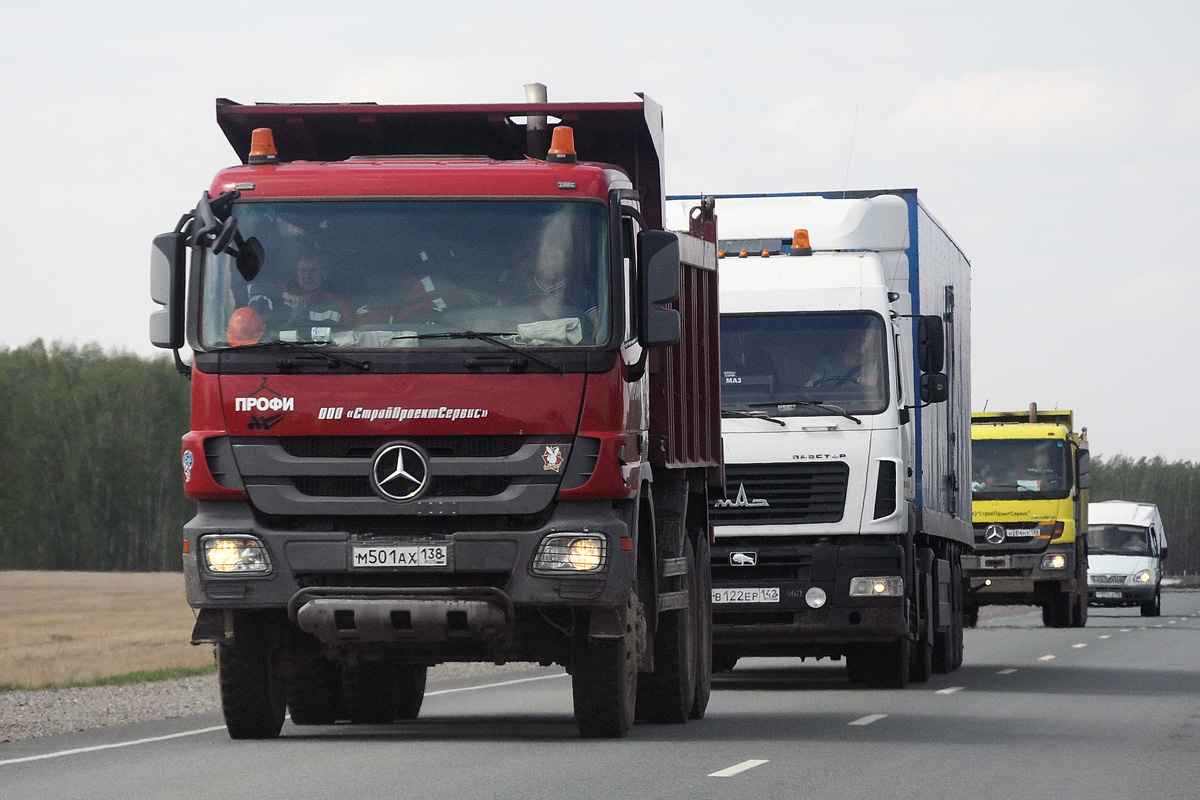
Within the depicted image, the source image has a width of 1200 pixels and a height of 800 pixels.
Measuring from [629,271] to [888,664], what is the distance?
26.6 feet

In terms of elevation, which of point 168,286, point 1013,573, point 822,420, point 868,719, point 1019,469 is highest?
point 168,286

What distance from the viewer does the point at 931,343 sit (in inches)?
703

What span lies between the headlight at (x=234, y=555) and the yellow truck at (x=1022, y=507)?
22.6 meters

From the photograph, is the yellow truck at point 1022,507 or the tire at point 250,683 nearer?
the tire at point 250,683

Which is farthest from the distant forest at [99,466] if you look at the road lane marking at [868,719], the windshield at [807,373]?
the road lane marking at [868,719]

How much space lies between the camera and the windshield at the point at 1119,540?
50938mm

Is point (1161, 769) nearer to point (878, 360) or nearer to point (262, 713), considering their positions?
point (262, 713)

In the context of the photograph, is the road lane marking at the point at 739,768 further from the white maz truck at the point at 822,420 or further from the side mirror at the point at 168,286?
the white maz truck at the point at 822,420

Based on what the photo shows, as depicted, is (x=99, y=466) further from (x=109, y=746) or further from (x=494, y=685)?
(x=109, y=746)

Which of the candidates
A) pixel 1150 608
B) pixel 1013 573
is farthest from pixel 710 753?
pixel 1150 608

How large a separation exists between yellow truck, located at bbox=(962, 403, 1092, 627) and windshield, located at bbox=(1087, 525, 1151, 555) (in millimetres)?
16428

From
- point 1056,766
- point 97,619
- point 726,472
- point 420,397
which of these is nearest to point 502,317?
point 420,397

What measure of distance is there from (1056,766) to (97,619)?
1538 inches

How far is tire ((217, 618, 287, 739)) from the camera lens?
12.2 m
